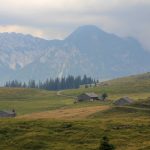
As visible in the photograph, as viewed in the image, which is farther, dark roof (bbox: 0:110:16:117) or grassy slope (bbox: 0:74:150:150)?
dark roof (bbox: 0:110:16:117)

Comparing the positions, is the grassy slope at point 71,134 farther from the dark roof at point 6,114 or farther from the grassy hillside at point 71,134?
the dark roof at point 6,114

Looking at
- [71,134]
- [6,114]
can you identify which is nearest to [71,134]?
[71,134]

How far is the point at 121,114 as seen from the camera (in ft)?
395

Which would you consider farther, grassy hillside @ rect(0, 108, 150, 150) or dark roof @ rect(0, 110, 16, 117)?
dark roof @ rect(0, 110, 16, 117)

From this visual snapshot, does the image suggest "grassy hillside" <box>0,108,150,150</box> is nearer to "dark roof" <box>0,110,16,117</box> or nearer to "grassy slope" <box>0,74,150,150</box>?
"grassy slope" <box>0,74,150,150</box>

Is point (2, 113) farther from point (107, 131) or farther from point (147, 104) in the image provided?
point (107, 131)

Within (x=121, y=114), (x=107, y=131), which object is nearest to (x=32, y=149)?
(x=107, y=131)

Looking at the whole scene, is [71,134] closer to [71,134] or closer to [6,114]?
[71,134]

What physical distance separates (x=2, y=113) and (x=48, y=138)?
77068 mm

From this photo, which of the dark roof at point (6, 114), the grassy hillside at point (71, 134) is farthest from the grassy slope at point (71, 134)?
the dark roof at point (6, 114)

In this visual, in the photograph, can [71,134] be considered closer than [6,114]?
Yes

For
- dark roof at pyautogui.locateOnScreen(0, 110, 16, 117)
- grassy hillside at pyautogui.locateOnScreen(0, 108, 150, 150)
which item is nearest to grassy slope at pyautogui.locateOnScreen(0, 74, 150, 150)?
grassy hillside at pyautogui.locateOnScreen(0, 108, 150, 150)

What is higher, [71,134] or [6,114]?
[6,114]

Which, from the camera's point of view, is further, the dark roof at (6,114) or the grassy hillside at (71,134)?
the dark roof at (6,114)
